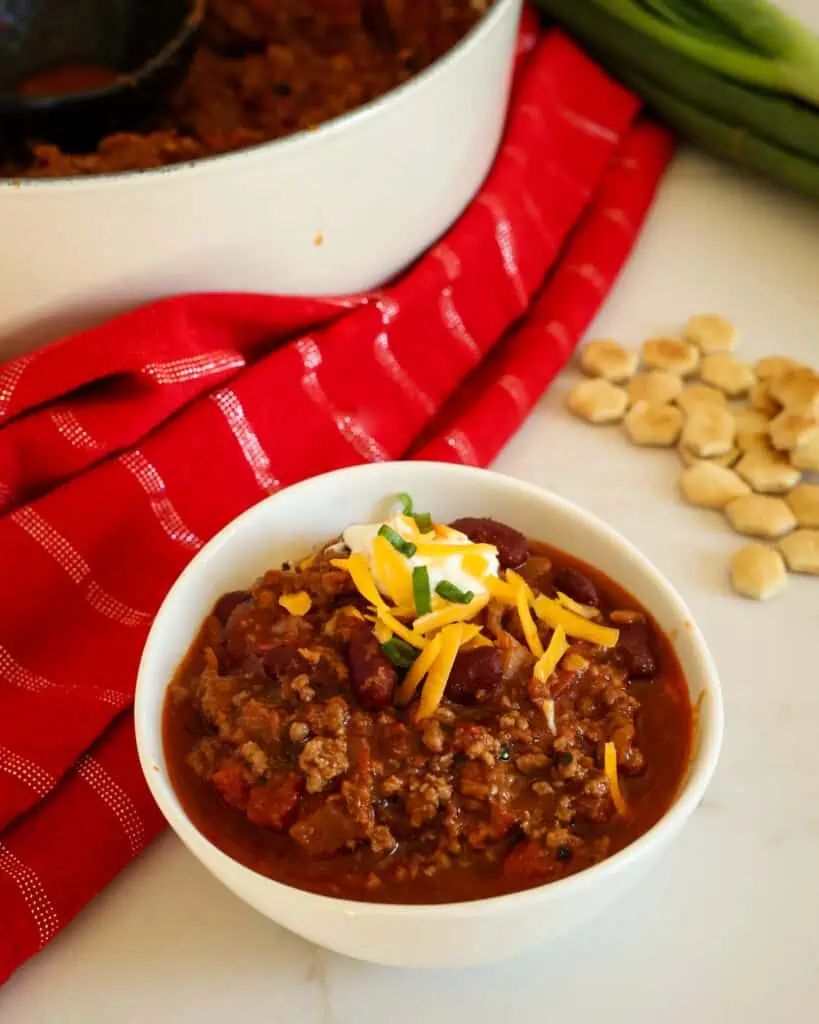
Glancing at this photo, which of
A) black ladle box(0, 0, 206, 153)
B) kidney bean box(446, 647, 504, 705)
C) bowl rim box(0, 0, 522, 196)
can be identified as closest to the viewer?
kidney bean box(446, 647, 504, 705)

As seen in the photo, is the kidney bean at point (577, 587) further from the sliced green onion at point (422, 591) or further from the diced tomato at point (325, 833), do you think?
the diced tomato at point (325, 833)

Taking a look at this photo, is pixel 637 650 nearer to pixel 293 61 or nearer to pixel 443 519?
pixel 443 519

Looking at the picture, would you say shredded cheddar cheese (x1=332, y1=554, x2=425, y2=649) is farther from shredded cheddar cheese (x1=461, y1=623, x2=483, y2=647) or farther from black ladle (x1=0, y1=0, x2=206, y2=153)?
black ladle (x1=0, y1=0, x2=206, y2=153)

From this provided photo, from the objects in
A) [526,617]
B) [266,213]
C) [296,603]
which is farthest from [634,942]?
[266,213]

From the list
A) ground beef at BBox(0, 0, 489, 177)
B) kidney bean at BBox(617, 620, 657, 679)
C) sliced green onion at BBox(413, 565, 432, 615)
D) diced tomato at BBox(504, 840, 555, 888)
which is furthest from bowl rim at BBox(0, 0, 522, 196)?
diced tomato at BBox(504, 840, 555, 888)

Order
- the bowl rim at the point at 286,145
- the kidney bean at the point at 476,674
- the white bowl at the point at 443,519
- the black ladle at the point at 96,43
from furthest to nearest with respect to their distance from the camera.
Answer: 1. the black ladle at the point at 96,43
2. the bowl rim at the point at 286,145
3. the kidney bean at the point at 476,674
4. the white bowl at the point at 443,519

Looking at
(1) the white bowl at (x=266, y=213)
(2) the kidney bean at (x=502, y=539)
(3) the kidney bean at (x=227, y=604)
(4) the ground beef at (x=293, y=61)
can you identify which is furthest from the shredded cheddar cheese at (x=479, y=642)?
(4) the ground beef at (x=293, y=61)

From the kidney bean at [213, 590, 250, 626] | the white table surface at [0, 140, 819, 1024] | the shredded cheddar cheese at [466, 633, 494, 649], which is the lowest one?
the white table surface at [0, 140, 819, 1024]
